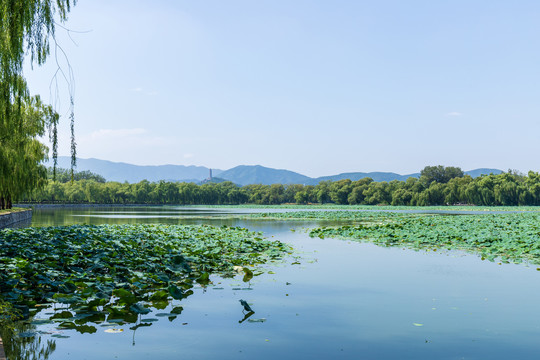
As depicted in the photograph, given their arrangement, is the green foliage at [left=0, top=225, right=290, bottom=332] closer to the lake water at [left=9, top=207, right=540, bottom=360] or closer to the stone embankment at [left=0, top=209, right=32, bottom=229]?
the lake water at [left=9, top=207, right=540, bottom=360]

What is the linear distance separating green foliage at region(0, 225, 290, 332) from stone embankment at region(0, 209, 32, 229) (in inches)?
417

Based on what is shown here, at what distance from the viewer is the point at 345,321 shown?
5715 millimetres

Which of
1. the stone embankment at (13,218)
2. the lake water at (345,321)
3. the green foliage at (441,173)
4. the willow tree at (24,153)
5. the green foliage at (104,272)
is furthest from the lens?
the green foliage at (441,173)

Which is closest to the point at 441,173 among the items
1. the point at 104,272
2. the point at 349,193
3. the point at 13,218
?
the point at 349,193

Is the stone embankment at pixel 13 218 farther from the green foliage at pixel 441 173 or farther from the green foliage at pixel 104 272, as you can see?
the green foliage at pixel 441 173

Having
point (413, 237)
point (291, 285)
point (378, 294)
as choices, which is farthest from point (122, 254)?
point (413, 237)

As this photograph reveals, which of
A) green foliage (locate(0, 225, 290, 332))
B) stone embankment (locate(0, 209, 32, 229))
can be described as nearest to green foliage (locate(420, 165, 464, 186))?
stone embankment (locate(0, 209, 32, 229))

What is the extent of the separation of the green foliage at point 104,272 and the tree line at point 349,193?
70.6 meters

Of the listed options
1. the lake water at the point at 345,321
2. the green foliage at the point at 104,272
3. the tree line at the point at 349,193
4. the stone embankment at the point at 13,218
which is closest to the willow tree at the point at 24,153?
the stone embankment at the point at 13,218

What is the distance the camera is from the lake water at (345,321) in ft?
15.0

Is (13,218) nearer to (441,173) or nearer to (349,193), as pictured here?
(349,193)

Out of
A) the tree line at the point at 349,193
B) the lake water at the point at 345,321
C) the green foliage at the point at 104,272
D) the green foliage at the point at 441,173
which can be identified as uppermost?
the green foliage at the point at 441,173

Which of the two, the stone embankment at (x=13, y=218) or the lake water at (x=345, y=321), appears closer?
the lake water at (x=345, y=321)

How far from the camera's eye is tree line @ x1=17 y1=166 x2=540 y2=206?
85750mm
